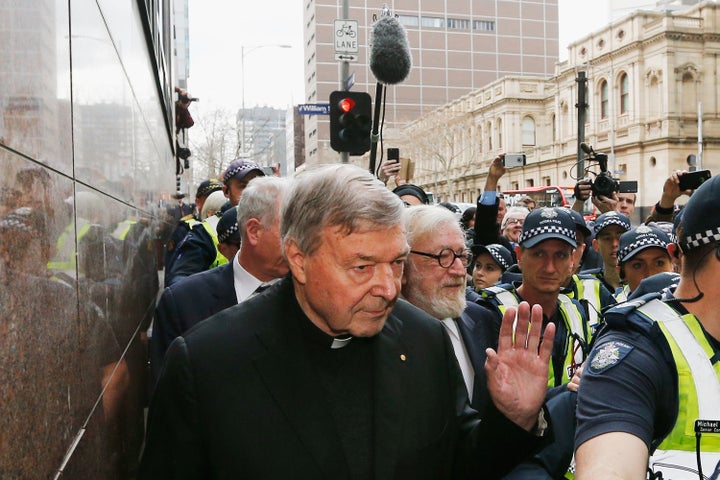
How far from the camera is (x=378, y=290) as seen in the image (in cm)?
199

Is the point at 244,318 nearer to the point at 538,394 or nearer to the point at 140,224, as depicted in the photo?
the point at 538,394

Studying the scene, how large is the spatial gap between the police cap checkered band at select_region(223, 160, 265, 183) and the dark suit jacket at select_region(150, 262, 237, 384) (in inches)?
102

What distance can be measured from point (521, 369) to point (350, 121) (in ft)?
19.9

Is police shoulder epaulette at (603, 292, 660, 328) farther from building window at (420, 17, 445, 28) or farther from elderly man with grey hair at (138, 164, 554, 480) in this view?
building window at (420, 17, 445, 28)

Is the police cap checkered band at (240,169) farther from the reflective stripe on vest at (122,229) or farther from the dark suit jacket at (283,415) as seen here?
the dark suit jacket at (283,415)

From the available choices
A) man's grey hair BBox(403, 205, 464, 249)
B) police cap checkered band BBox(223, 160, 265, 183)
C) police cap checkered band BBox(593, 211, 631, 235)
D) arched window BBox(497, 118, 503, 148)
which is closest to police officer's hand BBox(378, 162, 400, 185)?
police cap checkered band BBox(223, 160, 265, 183)

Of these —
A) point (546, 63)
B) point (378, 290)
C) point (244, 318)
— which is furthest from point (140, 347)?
point (546, 63)

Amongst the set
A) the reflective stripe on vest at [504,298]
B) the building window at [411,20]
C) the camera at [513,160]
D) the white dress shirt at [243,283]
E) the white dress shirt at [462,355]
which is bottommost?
the white dress shirt at [462,355]

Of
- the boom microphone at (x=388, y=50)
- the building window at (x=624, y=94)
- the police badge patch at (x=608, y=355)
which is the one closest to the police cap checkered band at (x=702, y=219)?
the police badge patch at (x=608, y=355)

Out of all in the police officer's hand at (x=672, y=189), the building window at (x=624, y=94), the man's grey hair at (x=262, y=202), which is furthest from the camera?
the building window at (x=624, y=94)

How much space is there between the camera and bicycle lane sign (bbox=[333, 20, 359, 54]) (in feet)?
30.6

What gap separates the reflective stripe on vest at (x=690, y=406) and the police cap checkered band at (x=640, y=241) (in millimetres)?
Answer: 2797

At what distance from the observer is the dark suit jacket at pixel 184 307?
3543 mm

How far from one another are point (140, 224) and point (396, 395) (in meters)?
3.43
